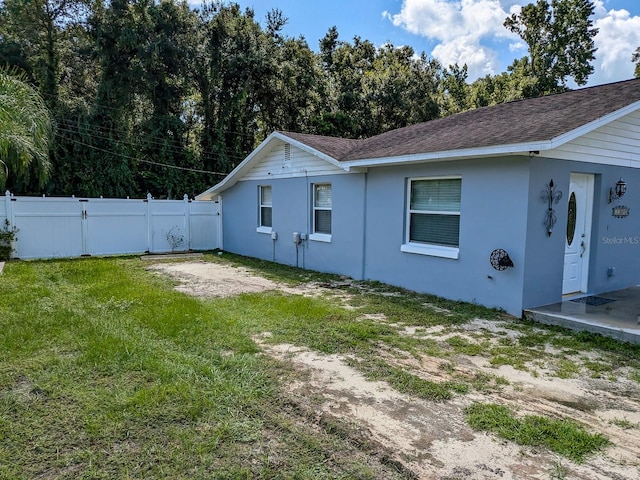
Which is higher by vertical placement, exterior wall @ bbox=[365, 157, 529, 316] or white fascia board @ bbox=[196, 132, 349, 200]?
white fascia board @ bbox=[196, 132, 349, 200]

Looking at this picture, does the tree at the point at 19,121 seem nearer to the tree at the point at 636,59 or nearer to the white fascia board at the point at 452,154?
the white fascia board at the point at 452,154

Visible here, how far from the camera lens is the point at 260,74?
2444cm

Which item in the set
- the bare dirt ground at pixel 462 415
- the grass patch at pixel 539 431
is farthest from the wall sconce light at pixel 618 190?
the grass patch at pixel 539 431

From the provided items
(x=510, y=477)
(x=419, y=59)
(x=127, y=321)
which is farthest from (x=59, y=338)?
(x=419, y=59)

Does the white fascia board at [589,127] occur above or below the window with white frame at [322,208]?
above

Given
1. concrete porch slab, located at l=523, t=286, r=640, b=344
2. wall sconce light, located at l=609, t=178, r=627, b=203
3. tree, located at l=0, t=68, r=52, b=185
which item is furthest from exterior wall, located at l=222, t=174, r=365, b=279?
tree, located at l=0, t=68, r=52, b=185

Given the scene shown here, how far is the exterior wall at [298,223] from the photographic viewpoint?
942 cm

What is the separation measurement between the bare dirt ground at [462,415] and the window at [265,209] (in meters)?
7.70

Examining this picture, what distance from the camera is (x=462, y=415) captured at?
334 cm

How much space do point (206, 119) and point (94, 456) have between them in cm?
2389

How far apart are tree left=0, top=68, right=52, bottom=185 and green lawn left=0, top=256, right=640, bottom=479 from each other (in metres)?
2.31

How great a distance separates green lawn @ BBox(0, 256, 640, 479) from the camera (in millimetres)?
2717

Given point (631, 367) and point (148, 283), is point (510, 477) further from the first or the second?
point (148, 283)

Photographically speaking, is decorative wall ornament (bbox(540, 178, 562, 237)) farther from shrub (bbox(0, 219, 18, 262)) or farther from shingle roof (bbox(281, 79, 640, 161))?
shrub (bbox(0, 219, 18, 262))
